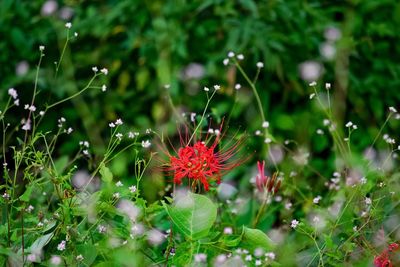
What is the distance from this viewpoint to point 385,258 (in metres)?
1.78

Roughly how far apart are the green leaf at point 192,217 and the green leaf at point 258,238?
0.30 ft

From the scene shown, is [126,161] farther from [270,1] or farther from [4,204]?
[4,204]

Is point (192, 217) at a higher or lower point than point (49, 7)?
higher

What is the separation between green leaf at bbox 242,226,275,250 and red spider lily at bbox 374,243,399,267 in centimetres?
25

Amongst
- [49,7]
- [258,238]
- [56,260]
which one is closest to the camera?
[56,260]

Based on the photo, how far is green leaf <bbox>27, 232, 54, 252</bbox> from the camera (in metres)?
1.71

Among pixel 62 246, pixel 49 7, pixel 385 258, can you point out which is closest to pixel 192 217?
pixel 62 246

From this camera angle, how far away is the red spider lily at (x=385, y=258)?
1.76 meters

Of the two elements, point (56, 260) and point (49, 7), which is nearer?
point (56, 260)

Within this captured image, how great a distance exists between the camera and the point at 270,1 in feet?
12.7

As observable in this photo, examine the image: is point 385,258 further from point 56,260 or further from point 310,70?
point 310,70

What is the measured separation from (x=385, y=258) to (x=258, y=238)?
299 millimetres

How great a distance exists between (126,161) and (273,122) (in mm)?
751

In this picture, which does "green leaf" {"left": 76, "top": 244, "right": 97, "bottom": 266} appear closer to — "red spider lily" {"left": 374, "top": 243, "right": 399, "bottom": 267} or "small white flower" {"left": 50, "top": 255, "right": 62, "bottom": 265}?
"small white flower" {"left": 50, "top": 255, "right": 62, "bottom": 265}
